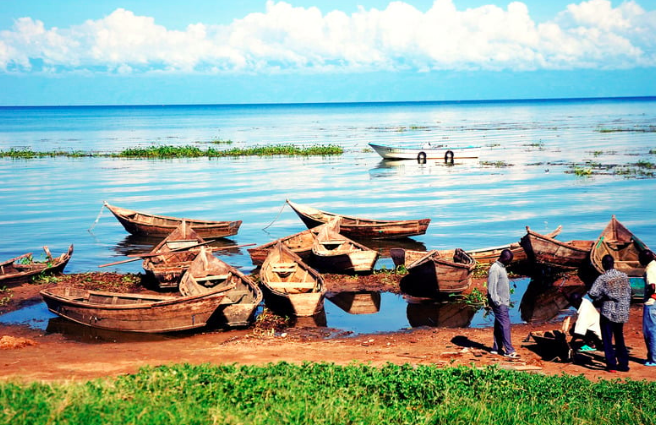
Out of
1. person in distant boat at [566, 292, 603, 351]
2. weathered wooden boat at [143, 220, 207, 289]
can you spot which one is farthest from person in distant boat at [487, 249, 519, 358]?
weathered wooden boat at [143, 220, 207, 289]

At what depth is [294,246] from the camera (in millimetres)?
23078

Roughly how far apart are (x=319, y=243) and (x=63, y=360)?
34.5ft

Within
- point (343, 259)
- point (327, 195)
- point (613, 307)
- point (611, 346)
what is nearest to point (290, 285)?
point (343, 259)

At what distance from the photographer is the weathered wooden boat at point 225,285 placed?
15.6 metres

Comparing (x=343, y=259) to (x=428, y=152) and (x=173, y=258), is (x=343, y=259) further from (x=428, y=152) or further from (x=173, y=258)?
(x=428, y=152)

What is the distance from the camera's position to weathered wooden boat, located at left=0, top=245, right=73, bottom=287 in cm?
1917

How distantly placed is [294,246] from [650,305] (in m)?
13.3

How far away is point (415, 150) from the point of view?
56.5 meters

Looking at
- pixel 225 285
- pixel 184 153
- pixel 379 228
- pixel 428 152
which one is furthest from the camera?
pixel 184 153

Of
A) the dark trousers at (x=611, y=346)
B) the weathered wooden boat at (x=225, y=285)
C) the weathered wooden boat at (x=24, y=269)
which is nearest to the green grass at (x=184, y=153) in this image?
the weathered wooden boat at (x=24, y=269)

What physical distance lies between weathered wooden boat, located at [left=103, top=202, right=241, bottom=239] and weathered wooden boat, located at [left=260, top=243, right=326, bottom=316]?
8.77 m

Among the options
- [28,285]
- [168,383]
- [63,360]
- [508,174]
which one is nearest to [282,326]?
[63,360]

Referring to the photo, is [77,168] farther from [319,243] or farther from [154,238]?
[319,243]

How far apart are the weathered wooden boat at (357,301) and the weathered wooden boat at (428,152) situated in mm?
37119
